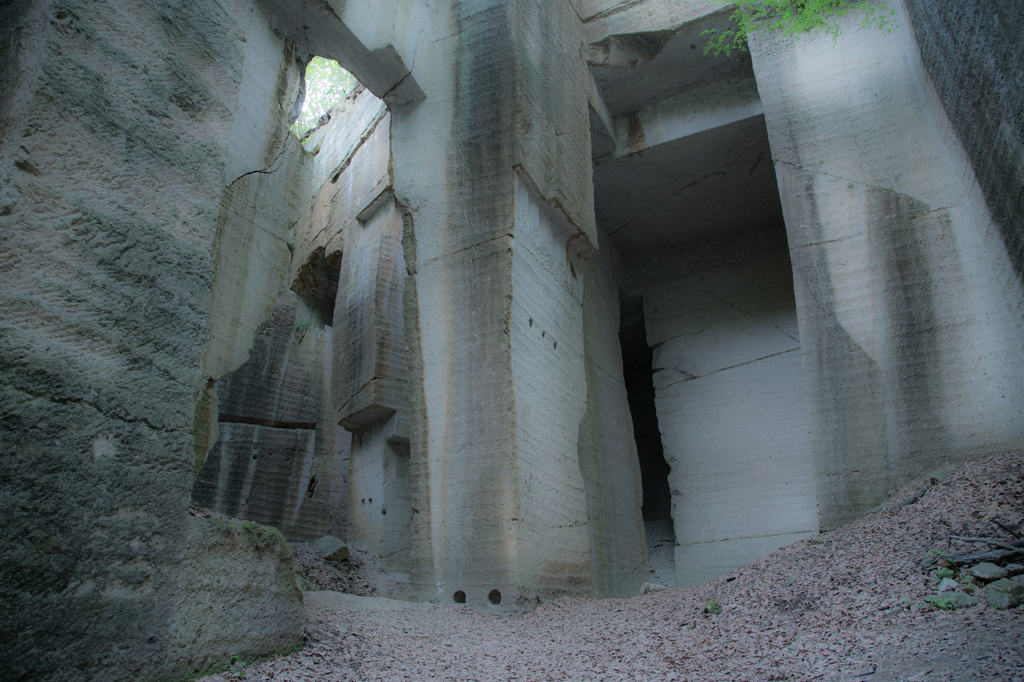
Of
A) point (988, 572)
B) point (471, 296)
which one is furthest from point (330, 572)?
point (988, 572)

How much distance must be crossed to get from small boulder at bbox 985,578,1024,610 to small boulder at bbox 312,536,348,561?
4757mm

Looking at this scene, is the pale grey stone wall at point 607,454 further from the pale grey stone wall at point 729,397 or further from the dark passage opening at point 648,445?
the dark passage opening at point 648,445

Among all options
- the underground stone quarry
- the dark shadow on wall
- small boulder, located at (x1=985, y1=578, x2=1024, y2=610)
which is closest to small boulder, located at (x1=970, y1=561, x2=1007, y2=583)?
small boulder, located at (x1=985, y1=578, x2=1024, y2=610)

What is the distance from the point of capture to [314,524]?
276 inches

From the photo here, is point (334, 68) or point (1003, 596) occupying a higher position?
point (334, 68)

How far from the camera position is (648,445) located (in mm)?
9281

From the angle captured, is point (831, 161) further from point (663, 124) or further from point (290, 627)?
point (290, 627)

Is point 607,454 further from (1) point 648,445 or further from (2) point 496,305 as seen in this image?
(1) point 648,445

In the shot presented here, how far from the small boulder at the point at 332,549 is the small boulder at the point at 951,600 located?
180 inches

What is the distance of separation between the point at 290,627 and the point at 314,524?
15.7 feet

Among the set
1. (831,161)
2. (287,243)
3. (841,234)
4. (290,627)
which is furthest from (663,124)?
(290,627)

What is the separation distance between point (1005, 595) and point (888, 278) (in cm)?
248

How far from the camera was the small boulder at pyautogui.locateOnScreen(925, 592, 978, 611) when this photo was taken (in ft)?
7.84

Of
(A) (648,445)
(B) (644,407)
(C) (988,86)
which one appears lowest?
(A) (648,445)
